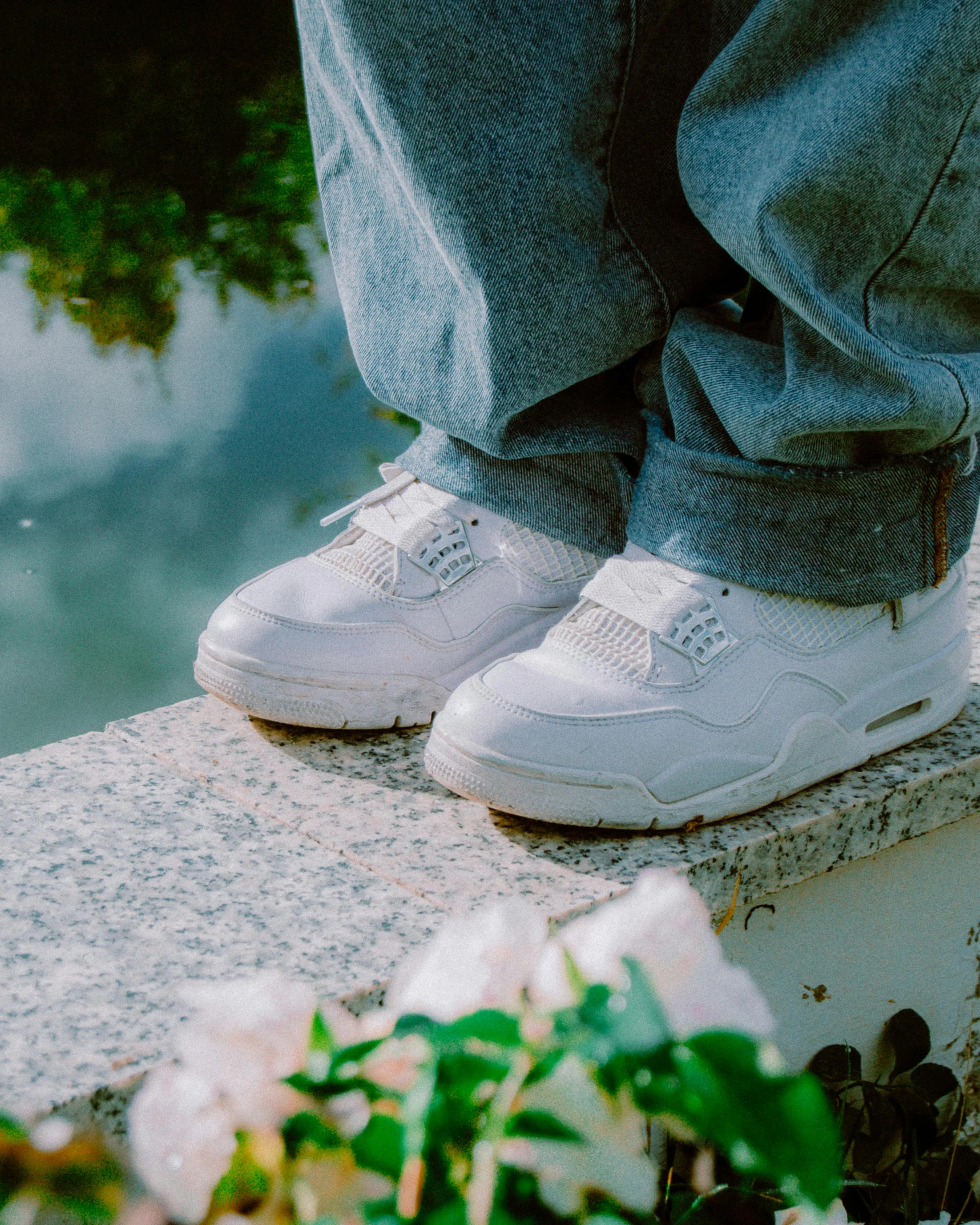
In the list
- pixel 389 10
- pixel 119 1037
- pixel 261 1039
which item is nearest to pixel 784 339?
pixel 389 10

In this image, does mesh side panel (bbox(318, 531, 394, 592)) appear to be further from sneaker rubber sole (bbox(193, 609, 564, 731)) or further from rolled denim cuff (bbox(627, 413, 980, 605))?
rolled denim cuff (bbox(627, 413, 980, 605))

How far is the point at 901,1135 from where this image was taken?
1016 millimetres

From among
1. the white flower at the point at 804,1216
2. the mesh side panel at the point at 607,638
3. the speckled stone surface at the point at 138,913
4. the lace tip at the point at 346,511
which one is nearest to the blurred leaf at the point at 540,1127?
the white flower at the point at 804,1216

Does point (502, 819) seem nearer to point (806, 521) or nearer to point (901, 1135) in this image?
point (806, 521)

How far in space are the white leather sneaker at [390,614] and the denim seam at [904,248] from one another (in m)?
0.34

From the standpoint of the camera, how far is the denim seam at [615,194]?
904 millimetres

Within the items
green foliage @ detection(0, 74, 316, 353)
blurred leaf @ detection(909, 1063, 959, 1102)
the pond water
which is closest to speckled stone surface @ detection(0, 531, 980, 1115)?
blurred leaf @ detection(909, 1063, 959, 1102)

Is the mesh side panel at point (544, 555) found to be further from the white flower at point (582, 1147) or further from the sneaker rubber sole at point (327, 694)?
the white flower at point (582, 1147)

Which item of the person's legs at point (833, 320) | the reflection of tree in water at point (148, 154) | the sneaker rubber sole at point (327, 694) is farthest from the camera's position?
the reflection of tree in water at point (148, 154)

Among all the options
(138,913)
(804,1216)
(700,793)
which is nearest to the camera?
(804,1216)

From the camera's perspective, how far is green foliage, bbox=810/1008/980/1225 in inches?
38.3

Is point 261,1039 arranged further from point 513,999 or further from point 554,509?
point 554,509

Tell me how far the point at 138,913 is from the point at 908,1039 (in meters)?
0.66

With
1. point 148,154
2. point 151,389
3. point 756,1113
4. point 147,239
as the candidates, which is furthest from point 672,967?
point 148,154
